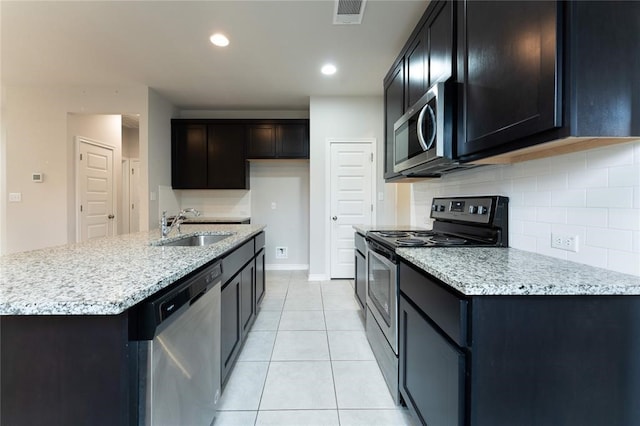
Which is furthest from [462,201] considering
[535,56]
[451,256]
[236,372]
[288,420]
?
[236,372]

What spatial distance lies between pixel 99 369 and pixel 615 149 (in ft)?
6.17

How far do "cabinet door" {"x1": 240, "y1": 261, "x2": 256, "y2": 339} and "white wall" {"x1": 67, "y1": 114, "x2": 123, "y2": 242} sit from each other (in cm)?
325

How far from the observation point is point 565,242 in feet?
4.35

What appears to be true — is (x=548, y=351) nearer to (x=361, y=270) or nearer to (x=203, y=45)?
(x=361, y=270)

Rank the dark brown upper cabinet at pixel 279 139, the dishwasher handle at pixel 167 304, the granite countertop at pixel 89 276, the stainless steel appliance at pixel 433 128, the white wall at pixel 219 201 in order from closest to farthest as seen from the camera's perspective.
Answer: the granite countertop at pixel 89 276
the dishwasher handle at pixel 167 304
the stainless steel appliance at pixel 433 128
the dark brown upper cabinet at pixel 279 139
the white wall at pixel 219 201

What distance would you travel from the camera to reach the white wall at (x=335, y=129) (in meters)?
4.31

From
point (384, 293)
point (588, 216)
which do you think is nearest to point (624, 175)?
point (588, 216)

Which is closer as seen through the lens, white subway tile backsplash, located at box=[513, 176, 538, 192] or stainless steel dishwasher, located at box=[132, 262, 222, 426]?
stainless steel dishwasher, located at box=[132, 262, 222, 426]

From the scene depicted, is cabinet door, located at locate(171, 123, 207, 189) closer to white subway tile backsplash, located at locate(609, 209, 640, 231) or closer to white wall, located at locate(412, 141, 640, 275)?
white wall, located at locate(412, 141, 640, 275)

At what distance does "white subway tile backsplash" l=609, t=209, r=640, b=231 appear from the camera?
1059 millimetres

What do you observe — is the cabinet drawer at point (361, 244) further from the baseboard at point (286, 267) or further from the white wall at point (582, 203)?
the baseboard at point (286, 267)

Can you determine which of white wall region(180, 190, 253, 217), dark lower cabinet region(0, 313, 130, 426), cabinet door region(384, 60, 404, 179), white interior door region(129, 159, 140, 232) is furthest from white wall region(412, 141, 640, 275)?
white interior door region(129, 159, 140, 232)

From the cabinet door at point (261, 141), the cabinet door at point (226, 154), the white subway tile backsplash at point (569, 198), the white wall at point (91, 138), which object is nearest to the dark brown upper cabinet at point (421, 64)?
the white subway tile backsplash at point (569, 198)

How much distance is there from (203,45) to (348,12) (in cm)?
144
